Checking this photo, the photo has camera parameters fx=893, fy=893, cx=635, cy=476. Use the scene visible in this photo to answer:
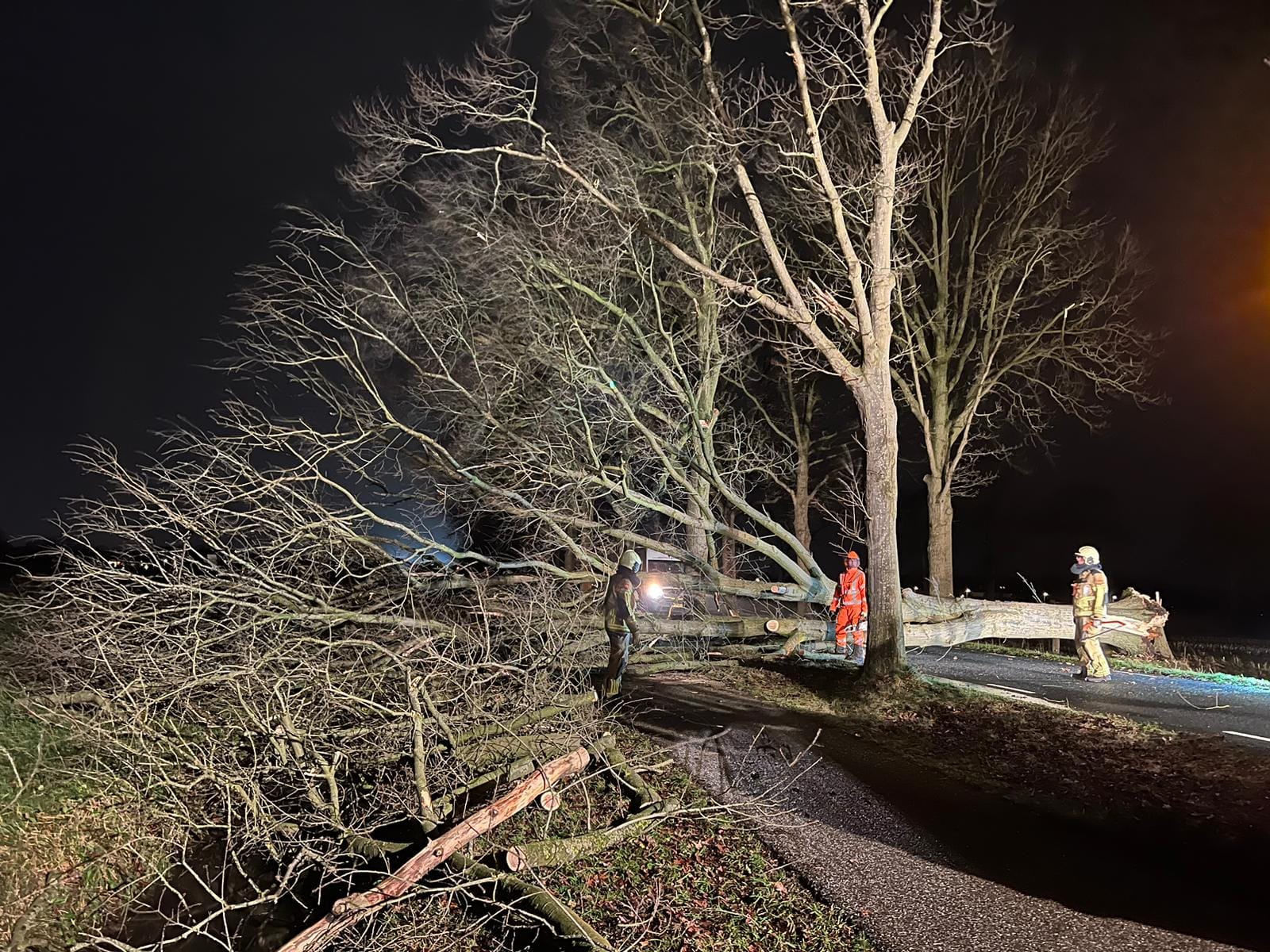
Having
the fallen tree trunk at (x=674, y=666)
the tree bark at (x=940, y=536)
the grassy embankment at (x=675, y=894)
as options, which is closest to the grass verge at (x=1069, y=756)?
the fallen tree trunk at (x=674, y=666)

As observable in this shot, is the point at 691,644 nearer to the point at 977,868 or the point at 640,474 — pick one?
the point at 640,474

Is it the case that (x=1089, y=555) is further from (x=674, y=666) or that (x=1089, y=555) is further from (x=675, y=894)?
(x=675, y=894)

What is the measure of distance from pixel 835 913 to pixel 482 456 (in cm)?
964

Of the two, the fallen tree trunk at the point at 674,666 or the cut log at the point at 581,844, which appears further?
the fallen tree trunk at the point at 674,666

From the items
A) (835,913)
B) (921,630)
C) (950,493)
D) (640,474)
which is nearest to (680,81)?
(640,474)

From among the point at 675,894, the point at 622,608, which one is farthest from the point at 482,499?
the point at 675,894

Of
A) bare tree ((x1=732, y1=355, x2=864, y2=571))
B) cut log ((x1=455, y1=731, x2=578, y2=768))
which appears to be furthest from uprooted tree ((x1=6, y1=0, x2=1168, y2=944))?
bare tree ((x1=732, y1=355, x2=864, y2=571))

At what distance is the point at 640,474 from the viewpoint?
1375 cm

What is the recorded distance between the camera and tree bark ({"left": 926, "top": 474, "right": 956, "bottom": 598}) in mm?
16531

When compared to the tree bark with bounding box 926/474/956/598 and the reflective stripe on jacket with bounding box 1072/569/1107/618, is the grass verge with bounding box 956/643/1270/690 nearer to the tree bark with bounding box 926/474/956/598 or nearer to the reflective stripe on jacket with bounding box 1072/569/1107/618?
the tree bark with bounding box 926/474/956/598

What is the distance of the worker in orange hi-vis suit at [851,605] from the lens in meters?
12.4

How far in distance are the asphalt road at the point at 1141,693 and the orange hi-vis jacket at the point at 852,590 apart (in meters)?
1.22

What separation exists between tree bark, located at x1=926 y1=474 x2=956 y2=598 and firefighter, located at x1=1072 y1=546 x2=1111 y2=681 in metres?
5.63

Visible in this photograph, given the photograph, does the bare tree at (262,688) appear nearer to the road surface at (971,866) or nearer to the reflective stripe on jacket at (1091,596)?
the road surface at (971,866)
